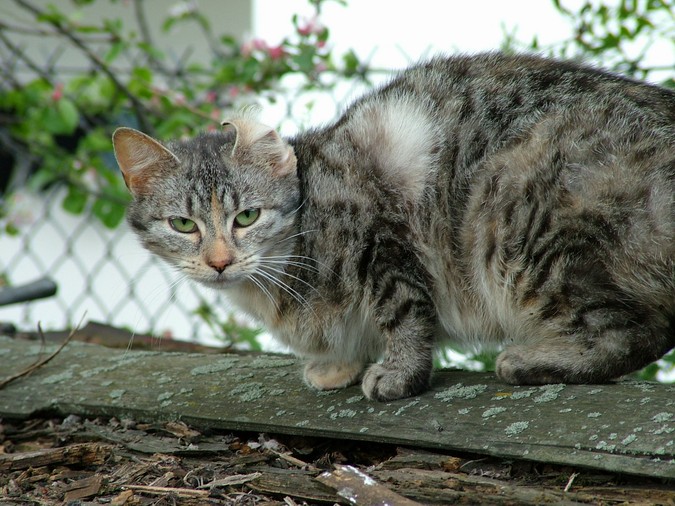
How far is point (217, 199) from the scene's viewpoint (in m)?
2.49

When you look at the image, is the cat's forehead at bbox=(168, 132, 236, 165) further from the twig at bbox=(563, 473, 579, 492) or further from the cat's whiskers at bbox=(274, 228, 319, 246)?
the twig at bbox=(563, 473, 579, 492)

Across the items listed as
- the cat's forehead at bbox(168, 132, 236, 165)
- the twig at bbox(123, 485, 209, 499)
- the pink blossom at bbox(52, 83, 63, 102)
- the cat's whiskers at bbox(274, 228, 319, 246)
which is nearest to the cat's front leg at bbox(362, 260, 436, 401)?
the cat's whiskers at bbox(274, 228, 319, 246)

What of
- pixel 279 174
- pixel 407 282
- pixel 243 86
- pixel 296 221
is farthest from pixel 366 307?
pixel 243 86

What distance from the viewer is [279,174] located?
2564 millimetres

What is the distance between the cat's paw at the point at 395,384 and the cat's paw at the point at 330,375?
0.23 m

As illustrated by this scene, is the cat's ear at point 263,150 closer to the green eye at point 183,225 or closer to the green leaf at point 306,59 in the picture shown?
the green eye at point 183,225

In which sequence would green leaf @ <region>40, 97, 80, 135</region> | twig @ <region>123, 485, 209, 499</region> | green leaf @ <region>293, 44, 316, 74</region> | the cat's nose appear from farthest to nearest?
1. green leaf @ <region>40, 97, 80, 135</region>
2. green leaf @ <region>293, 44, 316, 74</region>
3. the cat's nose
4. twig @ <region>123, 485, 209, 499</region>

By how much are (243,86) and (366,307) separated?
2145 millimetres

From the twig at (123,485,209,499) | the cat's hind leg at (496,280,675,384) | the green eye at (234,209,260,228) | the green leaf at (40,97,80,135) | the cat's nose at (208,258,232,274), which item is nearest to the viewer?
the twig at (123,485,209,499)

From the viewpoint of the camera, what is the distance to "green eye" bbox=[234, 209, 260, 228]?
2.51 m

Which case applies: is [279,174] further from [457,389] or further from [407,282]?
[457,389]

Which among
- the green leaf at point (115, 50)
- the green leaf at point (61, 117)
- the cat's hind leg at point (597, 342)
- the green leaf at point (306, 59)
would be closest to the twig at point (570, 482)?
the cat's hind leg at point (597, 342)

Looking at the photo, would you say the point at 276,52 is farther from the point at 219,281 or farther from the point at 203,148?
the point at 219,281

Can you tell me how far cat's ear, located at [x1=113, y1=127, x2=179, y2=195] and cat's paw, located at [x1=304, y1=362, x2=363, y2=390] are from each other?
2.75 feet
